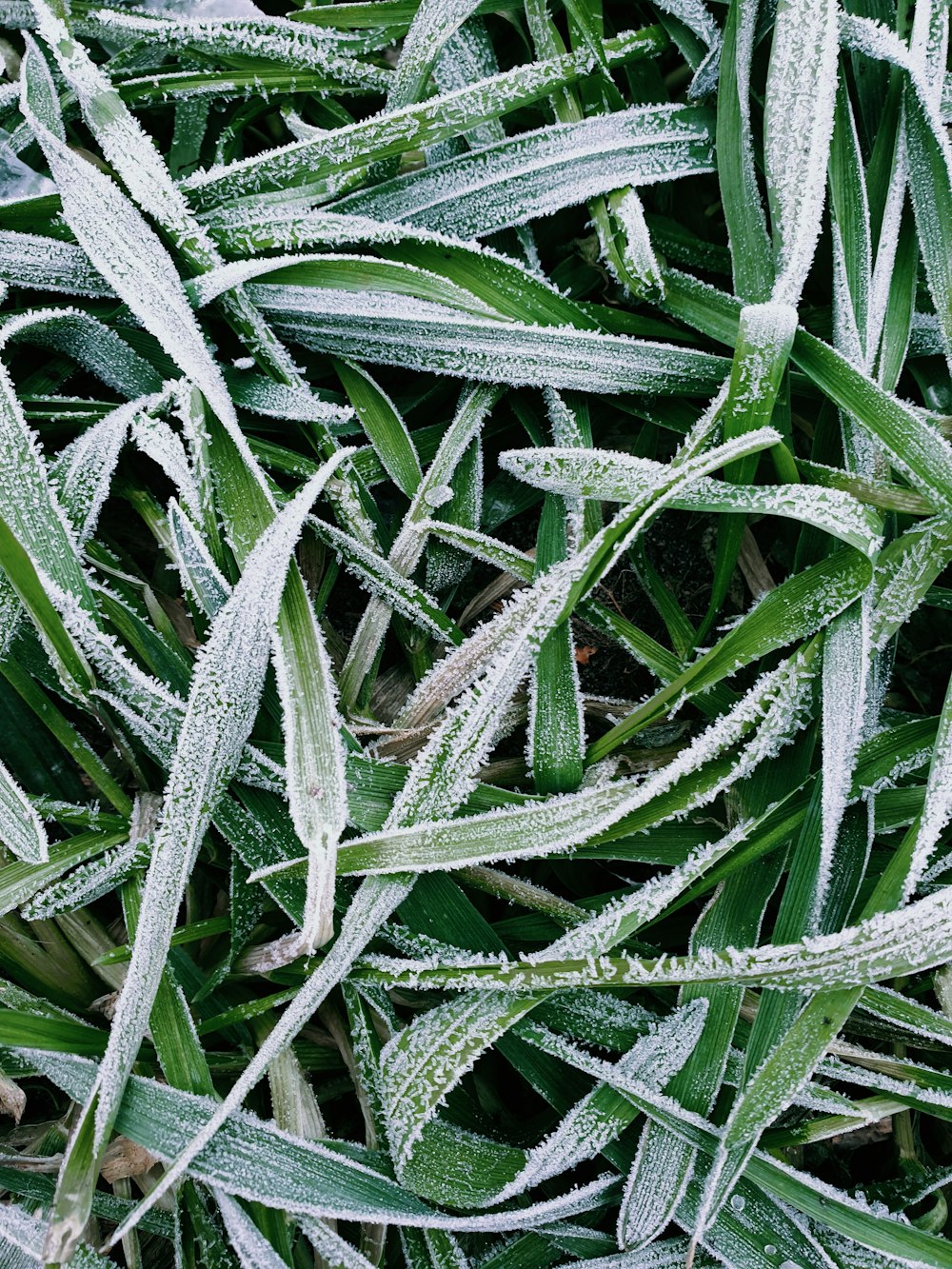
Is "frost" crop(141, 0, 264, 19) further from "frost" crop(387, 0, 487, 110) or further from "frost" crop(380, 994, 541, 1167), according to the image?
"frost" crop(380, 994, 541, 1167)

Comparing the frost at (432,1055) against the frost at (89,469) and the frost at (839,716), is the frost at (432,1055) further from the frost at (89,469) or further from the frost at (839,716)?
the frost at (89,469)

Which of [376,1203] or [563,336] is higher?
[563,336]

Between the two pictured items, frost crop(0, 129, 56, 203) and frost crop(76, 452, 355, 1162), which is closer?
frost crop(76, 452, 355, 1162)

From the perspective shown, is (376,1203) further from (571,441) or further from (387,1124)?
(571,441)

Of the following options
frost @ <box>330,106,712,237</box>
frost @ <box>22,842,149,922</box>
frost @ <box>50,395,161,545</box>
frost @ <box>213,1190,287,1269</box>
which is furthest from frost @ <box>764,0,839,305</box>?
frost @ <box>213,1190,287,1269</box>

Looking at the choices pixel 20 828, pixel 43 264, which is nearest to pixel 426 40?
pixel 43 264

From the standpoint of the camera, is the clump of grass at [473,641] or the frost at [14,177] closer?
the clump of grass at [473,641]

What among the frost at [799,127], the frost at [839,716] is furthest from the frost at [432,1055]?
the frost at [799,127]

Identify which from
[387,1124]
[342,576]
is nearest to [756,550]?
[342,576]
